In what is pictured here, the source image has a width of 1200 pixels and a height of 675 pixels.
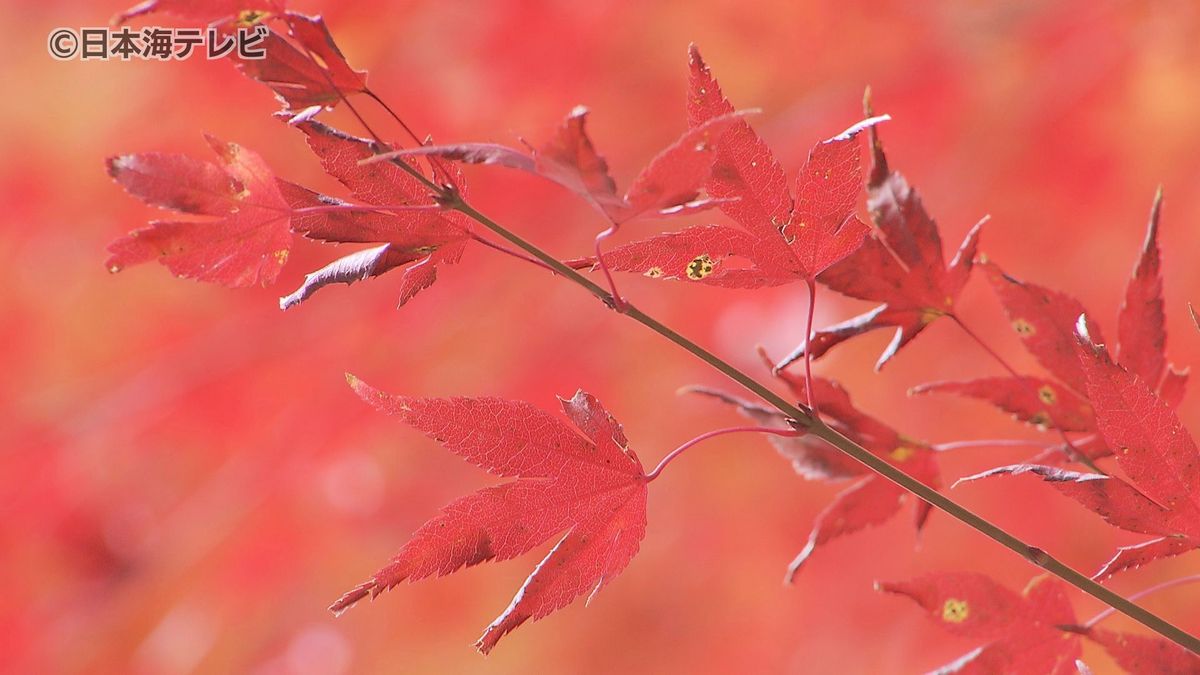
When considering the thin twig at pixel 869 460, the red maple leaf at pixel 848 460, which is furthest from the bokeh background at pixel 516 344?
the thin twig at pixel 869 460

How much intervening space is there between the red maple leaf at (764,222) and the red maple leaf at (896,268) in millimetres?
67

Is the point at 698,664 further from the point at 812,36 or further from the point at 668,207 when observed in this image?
the point at 668,207

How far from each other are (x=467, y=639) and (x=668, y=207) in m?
1.54

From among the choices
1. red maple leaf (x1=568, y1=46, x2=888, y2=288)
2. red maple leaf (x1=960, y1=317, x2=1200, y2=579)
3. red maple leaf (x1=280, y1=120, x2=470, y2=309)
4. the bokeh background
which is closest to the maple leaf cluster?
red maple leaf (x1=960, y1=317, x2=1200, y2=579)

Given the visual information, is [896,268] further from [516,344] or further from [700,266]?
[516,344]

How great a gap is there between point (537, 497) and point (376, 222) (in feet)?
0.41

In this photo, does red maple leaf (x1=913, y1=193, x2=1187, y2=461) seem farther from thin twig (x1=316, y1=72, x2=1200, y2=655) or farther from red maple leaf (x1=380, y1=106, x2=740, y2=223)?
red maple leaf (x1=380, y1=106, x2=740, y2=223)

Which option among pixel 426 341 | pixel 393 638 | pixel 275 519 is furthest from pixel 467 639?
pixel 426 341

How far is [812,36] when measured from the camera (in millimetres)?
1605

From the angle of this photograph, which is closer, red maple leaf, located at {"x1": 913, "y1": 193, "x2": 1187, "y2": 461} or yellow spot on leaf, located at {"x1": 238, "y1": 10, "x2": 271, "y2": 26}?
yellow spot on leaf, located at {"x1": 238, "y1": 10, "x2": 271, "y2": 26}

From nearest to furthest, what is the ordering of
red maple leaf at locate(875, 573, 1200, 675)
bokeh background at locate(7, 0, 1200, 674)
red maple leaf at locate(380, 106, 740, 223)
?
red maple leaf at locate(380, 106, 740, 223), red maple leaf at locate(875, 573, 1200, 675), bokeh background at locate(7, 0, 1200, 674)

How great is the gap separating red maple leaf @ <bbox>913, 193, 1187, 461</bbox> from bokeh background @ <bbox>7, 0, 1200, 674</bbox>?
1.11 metres

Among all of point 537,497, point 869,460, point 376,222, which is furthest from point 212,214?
point 869,460

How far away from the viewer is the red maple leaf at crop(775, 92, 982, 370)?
0.48 meters
